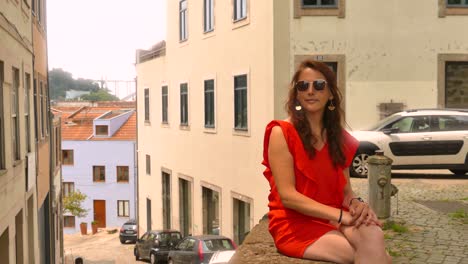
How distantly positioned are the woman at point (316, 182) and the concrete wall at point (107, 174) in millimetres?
54916

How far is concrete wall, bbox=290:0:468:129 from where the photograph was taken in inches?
738

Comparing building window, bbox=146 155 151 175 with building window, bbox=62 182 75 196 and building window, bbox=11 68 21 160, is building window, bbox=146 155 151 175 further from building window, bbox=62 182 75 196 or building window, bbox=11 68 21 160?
building window, bbox=62 182 75 196

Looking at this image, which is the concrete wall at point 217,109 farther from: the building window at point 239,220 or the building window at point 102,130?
the building window at point 102,130

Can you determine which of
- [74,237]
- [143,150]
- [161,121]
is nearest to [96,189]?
[74,237]

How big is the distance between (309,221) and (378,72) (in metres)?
15.6

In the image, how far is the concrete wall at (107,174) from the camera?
58.4m

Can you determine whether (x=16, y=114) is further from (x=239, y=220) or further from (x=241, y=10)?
(x=239, y=220)

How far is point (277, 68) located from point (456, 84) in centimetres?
561

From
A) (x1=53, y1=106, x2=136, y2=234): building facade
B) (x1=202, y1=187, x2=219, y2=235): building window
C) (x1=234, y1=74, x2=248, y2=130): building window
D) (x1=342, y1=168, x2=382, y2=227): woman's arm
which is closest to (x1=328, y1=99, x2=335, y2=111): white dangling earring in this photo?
(x1=342, y1=168, x2=382, y2=227): woman's arm

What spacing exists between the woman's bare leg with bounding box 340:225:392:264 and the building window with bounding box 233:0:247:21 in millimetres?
16839

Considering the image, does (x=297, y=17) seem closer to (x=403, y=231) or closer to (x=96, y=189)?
(x=403, y=231)

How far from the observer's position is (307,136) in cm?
407

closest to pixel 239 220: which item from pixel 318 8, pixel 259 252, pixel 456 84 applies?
pixel 318 8

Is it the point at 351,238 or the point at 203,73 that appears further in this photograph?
the point at 203,73
